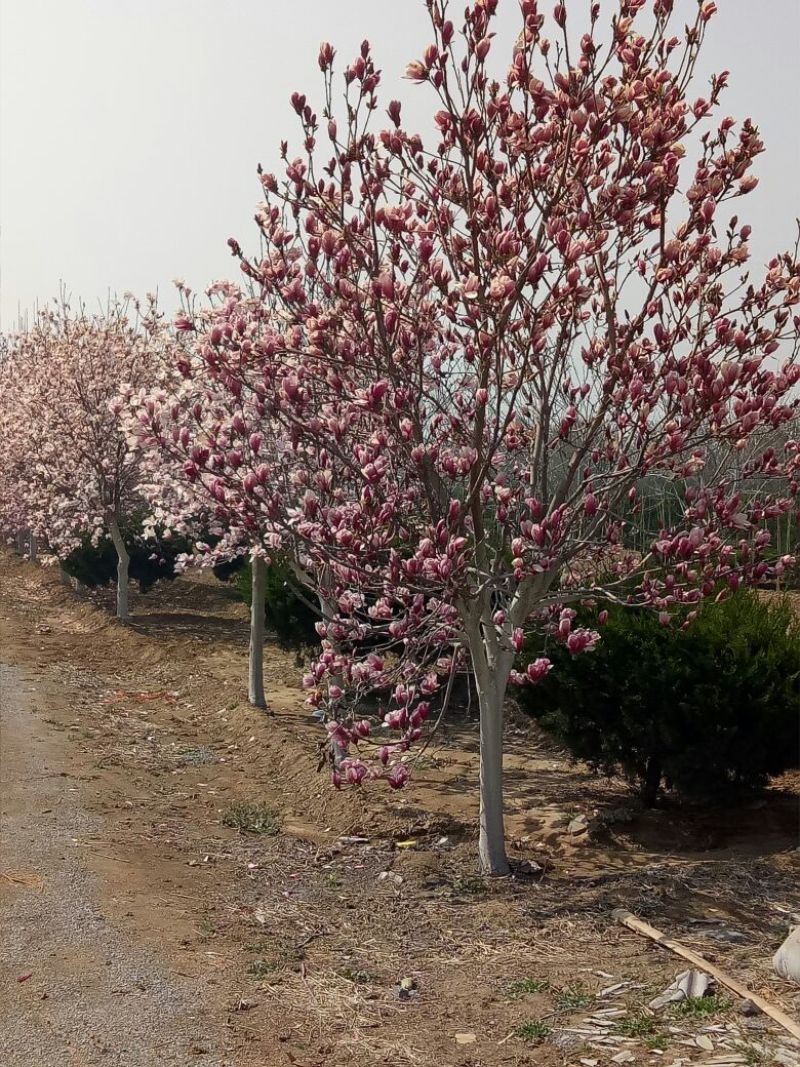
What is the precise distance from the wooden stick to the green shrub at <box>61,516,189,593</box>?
58.4ft

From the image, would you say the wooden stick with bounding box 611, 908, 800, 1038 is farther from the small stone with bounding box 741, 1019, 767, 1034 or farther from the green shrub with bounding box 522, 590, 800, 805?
the green shrub with bounding box 522, 590, 800, 805

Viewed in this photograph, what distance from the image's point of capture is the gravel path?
13.8 ft

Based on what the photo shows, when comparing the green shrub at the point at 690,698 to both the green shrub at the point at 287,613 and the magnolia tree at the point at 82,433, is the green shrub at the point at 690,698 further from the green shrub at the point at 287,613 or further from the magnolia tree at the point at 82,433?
the magnolia tree at the point at 82,433

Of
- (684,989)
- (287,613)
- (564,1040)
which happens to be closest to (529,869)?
(684,989)

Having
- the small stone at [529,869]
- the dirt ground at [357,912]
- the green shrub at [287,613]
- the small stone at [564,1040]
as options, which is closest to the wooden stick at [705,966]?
the dirt ground at [357,912]

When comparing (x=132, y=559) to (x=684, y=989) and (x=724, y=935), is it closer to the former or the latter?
(x=724, y=935)

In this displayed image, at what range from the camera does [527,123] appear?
5.07 metres

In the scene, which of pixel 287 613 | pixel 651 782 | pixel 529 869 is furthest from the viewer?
pixel 287 613

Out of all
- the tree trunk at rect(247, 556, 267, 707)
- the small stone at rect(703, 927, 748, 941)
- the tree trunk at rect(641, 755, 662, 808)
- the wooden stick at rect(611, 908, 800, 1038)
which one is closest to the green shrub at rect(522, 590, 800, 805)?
the tree trunk at rect(641, 755, 662, 808)

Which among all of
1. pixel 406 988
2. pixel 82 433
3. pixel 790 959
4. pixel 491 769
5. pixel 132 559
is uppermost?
Answer: pixel 82 433

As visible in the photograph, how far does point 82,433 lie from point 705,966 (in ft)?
53.2

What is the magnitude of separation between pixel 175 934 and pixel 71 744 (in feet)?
17.0

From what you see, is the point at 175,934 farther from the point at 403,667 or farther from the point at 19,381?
the point at 19,381

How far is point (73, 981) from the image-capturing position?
15.9ft
